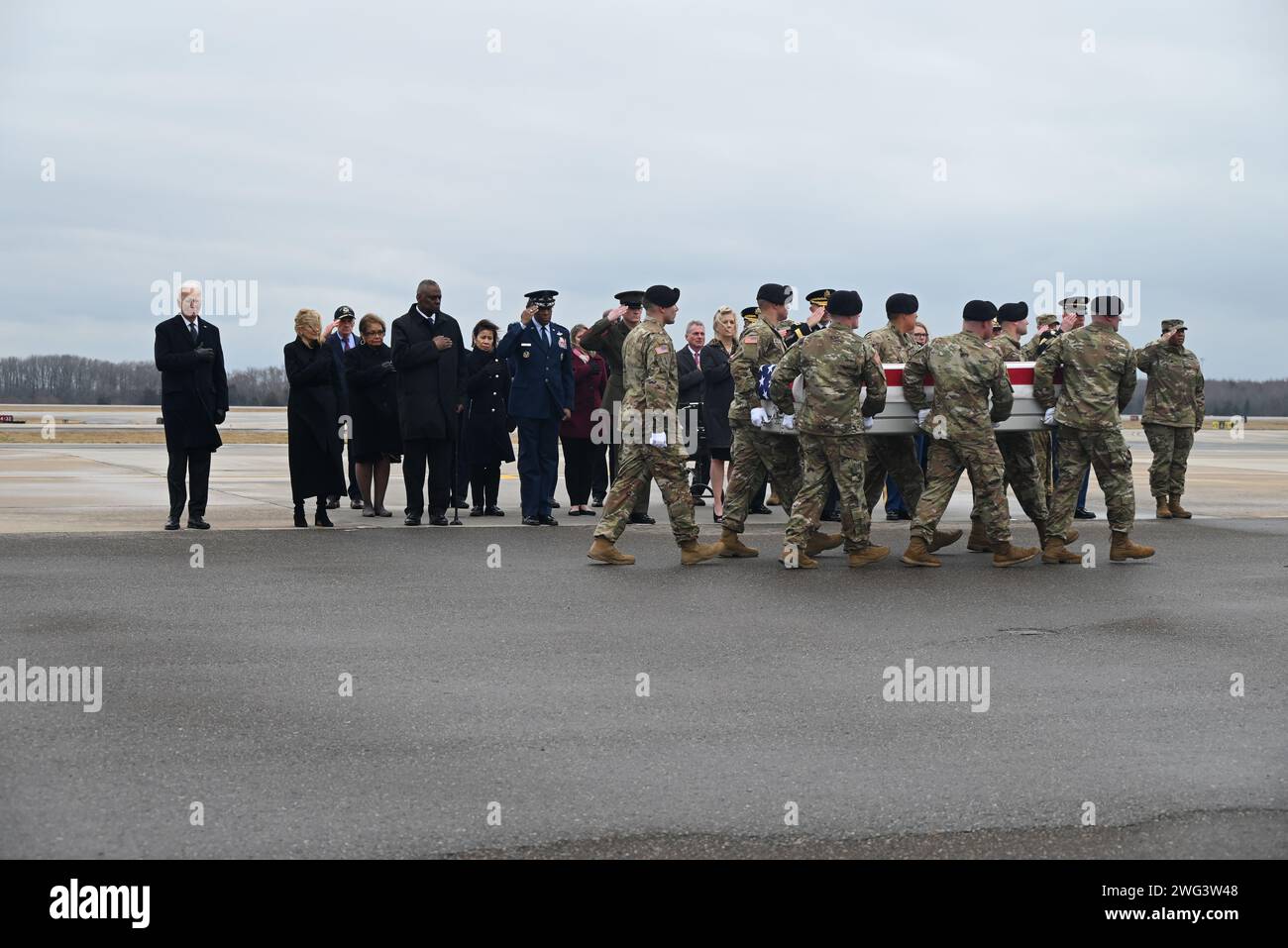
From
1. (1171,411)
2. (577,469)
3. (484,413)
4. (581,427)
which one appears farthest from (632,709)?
(1171,411)

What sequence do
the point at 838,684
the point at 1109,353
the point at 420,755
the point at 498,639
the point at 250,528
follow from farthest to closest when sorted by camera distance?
1. the point at 250,528
2. the point at 1109,353
3. the point at 498,639
4. the point at 838,684
5. the point at 420,755

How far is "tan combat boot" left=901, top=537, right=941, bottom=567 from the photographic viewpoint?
12578mm

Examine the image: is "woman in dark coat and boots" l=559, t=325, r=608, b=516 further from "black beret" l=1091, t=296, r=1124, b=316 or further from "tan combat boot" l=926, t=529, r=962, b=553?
"black beret" l=1091, t=296, r=1124, b=316

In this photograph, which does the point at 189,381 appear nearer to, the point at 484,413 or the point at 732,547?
the point at 484,413

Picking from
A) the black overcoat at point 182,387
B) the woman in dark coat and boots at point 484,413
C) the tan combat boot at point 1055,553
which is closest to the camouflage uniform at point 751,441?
the tan combat boot at point 1055,553

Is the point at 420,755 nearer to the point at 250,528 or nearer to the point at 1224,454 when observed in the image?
the point at 250,528

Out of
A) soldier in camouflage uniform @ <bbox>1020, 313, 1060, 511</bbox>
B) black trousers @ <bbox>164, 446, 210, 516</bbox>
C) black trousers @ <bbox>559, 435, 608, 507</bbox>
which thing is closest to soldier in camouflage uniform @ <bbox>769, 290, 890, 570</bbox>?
soldier in camouflage uniform @ <bbox>1020, 313, 1060, 511</bbox>

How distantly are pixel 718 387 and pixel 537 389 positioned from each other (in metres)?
2.21

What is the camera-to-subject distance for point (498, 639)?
29.3ft

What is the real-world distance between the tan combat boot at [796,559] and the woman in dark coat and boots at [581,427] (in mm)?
5412

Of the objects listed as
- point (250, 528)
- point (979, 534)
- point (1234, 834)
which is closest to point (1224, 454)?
point (979, 534)

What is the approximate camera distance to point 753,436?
1320cm
